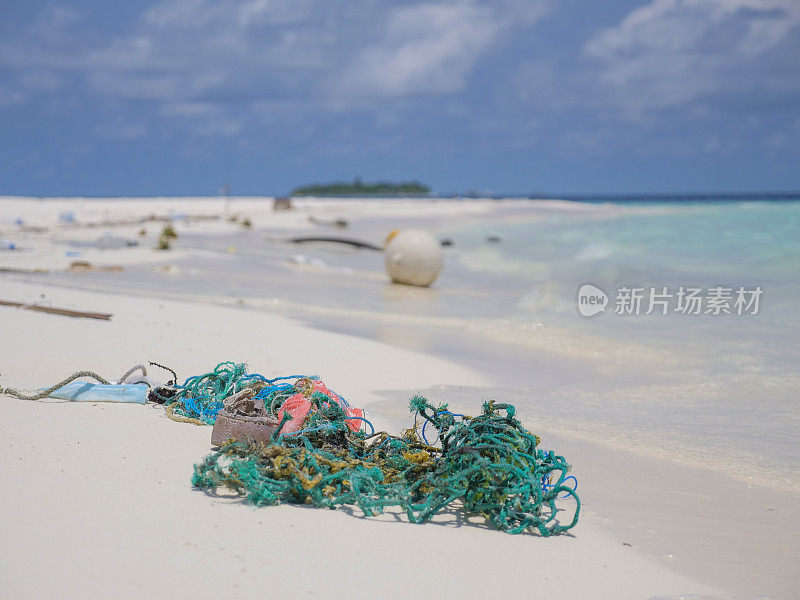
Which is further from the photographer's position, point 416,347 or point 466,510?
point 416,347

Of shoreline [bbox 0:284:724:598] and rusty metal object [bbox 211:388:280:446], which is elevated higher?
rusty metal object [bbox 211:388:280:446]

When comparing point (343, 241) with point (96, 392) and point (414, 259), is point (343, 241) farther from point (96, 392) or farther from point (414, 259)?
point (96, 392)

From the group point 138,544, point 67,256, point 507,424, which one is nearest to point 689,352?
point 507,424

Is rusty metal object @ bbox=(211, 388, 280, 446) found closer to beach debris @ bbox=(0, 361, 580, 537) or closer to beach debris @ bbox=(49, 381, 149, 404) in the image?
beach debris @ bbox=(0, 361, 580, 537)

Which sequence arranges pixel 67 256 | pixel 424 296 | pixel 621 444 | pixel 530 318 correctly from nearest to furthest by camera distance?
pixel 621 444, pixel 530 318, pixel 424 296, pixel 67 256

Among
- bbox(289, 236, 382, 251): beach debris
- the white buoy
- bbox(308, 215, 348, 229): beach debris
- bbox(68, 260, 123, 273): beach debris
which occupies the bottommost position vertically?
bbox(68, 260, 123, 273): beach debris

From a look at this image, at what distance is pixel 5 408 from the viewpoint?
4.82 m

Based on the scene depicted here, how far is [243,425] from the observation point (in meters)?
4.27

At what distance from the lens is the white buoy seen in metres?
15.0

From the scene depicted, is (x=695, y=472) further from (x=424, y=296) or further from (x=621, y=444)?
(x=424, y=296)

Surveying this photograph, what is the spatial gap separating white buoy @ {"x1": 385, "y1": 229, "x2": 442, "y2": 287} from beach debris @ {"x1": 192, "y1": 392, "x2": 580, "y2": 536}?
10.9 m

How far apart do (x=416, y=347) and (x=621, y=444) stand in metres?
3.50

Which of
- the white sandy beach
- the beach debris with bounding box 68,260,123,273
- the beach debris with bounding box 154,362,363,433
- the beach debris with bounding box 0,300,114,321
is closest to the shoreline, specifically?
the white sandy beach

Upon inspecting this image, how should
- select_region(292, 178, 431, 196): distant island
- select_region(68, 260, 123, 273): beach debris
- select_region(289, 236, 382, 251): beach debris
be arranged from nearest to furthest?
select_region(68, 260, 123, 273): beach debris
select_region(289, 236, 382, 251): beach debris
select_region(292, 178, 431, 196): distant island
